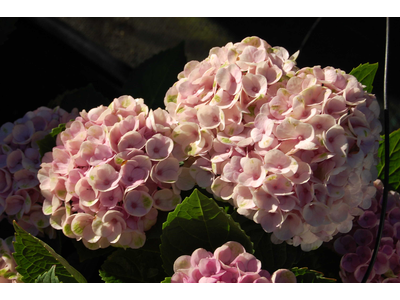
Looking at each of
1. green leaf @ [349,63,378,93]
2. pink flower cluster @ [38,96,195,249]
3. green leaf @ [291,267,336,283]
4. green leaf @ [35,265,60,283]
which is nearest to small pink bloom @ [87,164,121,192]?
pink flower cluster @ [38,96,195,249]

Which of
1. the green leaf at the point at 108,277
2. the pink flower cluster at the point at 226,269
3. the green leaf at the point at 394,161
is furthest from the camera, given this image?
the green leaf at the point at 394,161

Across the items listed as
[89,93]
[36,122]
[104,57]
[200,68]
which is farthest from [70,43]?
[200,68]

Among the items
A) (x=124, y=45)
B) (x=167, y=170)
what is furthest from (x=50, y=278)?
(x=124, y=45)

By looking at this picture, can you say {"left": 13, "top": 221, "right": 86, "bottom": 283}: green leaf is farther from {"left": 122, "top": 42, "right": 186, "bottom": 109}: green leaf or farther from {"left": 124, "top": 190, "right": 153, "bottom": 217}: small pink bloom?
{"left": 122, "top": 42, "right": 186, "bottom": 109}: green leaf

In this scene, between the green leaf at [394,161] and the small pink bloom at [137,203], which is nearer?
the small pink bloom at [137,203]

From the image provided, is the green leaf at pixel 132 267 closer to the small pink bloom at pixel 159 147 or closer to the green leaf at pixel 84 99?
the small pink bloom at pixel 159 147

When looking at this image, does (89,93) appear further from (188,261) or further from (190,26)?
(190,26)

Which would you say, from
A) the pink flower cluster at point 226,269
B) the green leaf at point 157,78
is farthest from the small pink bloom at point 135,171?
the green leaf at point 157,78

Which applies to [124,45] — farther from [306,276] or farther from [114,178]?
[306,276]
